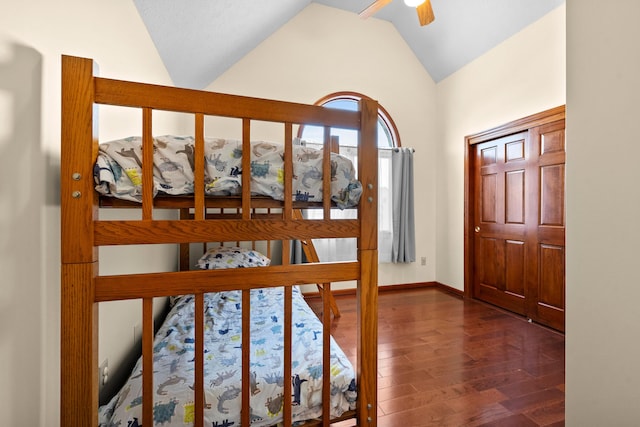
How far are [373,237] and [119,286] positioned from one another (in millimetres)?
888

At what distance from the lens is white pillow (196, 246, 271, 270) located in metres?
2.26

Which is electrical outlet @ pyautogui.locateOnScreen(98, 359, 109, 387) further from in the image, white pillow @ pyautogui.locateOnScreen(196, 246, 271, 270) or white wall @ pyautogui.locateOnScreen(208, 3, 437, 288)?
white wall @ pyautogui.locateOnScreen(208, 3, 437, 288)

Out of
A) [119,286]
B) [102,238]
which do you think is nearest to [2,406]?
[119,286]

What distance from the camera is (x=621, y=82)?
2.38 ft

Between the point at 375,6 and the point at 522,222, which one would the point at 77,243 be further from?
the point at 522,222

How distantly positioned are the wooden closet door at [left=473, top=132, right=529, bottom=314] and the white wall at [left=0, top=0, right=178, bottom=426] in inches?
135

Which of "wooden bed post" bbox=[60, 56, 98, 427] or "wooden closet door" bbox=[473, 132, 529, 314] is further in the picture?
"wooden closet door" bbox=[473, 132, 529, 314]

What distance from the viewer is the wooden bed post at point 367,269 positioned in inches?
43.3

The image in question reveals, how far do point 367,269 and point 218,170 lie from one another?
673mm

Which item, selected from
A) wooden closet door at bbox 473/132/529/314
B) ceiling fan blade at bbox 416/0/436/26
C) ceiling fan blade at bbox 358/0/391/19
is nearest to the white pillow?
ceiling fan blade at bbox 358/0/391/19

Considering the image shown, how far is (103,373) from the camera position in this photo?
4.02 feet

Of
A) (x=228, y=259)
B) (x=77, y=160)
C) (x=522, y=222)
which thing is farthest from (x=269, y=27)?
(x=522, y=222)

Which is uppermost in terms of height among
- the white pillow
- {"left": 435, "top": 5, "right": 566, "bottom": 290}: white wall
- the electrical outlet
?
{"left": 435, "top": 5, "right": 566, "bottom": 290}: white wall

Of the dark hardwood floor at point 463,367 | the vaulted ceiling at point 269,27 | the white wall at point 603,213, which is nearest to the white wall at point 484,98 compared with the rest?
the vaulted ceiling at point 269,27
